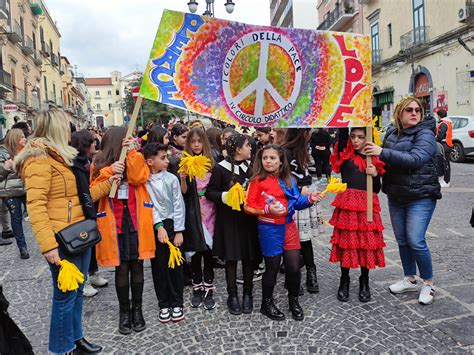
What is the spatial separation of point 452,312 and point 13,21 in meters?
31.8

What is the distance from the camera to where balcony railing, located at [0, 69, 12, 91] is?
75.1ft

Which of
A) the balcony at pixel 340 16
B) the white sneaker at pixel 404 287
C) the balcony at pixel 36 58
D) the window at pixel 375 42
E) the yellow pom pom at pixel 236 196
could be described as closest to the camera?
the yellow pom pom at pixel 236 196

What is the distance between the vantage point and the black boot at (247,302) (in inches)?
147

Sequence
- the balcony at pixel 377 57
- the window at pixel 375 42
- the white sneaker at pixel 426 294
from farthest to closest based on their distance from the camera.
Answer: the window at pixel 375 42
the balcony at pixel 377 57
the white sneaker at pixel 426 294

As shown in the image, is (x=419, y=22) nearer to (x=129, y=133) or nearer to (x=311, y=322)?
(x=311, y=322)

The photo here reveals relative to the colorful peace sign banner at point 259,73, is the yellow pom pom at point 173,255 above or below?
below

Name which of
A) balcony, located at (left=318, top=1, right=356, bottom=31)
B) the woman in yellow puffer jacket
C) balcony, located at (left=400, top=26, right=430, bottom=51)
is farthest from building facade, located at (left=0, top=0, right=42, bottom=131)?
balcony, located at (left=318, top=1, right=356, bottom=31)

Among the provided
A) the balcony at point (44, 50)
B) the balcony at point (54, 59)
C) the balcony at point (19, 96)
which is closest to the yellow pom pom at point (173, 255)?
the balcony at point (19, 96)

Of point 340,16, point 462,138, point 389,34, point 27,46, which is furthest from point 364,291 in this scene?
point 27,46

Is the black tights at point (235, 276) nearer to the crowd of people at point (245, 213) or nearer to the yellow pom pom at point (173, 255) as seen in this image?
the crowd of people at point (245, 213)

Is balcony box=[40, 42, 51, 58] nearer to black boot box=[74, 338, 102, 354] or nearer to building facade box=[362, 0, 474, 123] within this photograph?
building facade box=[362, 0, 474, 123]

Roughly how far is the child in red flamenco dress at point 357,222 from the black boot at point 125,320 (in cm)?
191

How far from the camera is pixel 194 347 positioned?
3162mm

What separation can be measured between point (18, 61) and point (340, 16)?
76.8ft
